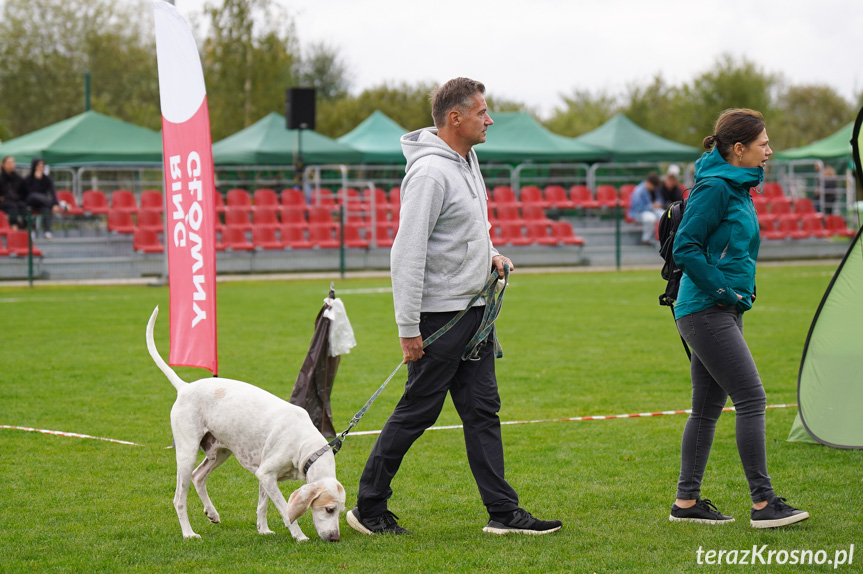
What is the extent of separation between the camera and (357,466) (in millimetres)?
6082

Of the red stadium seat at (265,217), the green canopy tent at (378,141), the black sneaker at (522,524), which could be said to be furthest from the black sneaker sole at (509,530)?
the green canopy tent at (378,141)

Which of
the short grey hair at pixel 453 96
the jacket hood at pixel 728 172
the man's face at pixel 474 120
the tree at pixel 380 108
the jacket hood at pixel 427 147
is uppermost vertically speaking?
the tree at pixel 380 108

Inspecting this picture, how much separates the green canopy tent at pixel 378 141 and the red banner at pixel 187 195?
20.2 m

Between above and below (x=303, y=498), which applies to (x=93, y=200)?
above

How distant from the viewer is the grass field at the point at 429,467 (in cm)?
432

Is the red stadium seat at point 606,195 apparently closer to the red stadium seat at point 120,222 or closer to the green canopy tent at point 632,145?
the green canopy tent at point 632,145

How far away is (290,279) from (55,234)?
523cm

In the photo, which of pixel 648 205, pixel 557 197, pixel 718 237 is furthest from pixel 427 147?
pixel 557 197

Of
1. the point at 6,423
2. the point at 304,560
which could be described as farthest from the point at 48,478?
the point at 304,560

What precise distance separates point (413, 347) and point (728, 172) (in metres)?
1.69

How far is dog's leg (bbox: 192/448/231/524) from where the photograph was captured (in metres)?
4.86

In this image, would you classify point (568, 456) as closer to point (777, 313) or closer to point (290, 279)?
point (777, 313)

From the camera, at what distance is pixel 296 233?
22.5 metres

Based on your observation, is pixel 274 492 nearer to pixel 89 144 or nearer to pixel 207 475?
pixel 207 475
